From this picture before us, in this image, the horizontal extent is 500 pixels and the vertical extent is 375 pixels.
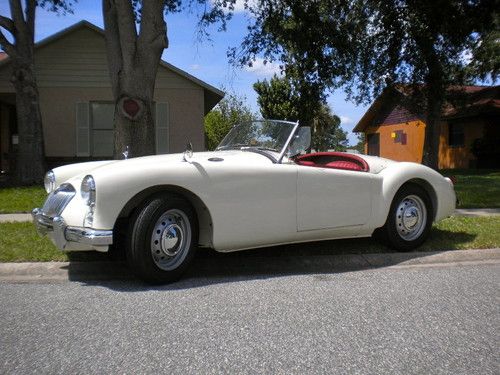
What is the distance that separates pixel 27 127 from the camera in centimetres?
1272

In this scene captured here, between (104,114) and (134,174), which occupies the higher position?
(104,114)

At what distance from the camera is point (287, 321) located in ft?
11.7

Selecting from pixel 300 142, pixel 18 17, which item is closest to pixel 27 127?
pixel 18 17

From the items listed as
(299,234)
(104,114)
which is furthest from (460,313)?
(104,114)

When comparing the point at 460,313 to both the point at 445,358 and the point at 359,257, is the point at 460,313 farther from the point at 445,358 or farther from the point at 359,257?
the point at 359,257

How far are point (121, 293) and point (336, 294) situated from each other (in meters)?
1.72

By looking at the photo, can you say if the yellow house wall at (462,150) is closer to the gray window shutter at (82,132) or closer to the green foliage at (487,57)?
the green foliage at (487,57)

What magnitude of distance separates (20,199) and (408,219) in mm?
7113

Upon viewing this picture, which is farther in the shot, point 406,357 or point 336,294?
point 336,294

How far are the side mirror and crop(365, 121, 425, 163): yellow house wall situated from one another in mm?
23526

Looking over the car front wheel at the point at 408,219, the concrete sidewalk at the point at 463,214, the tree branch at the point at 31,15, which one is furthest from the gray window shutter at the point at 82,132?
the car front wheel at the point at 408,219

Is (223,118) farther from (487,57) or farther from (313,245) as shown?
(313,245)

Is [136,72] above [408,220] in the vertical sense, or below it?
above

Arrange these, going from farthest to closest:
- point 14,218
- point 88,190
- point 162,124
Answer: point 162,124 → point 14,218 → point 88,190
